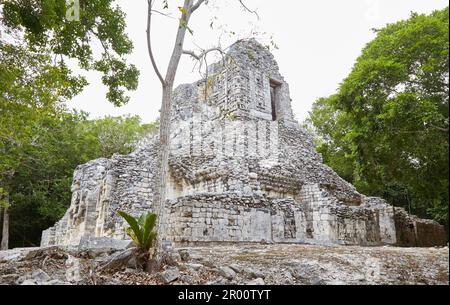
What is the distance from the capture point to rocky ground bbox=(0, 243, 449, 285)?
3.82 metres

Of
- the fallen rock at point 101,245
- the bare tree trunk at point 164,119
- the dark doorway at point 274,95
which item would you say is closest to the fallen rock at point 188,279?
the bare tree trunk at point 164,119

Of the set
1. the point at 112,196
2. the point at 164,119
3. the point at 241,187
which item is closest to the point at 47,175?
the point at 112,196

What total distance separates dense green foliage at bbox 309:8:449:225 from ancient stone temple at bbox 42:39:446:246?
2.87m

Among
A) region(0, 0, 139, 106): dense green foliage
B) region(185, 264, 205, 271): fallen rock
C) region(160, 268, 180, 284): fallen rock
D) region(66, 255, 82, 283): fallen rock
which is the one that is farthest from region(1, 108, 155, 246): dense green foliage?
region(160, 268, 180, 284): fallen rock

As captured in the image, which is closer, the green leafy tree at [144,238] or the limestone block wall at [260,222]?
the green leafy tree at [144,238]

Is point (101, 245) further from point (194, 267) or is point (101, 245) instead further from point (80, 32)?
point (80, 32)

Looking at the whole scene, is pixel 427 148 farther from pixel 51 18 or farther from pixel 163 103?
pixel 51 18

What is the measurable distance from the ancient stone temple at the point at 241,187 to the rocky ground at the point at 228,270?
3.53 m

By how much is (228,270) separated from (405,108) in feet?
16.0

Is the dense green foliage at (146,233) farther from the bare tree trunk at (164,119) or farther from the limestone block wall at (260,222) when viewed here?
the limestone block wall at (260,222)

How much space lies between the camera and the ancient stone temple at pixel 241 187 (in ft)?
28.9

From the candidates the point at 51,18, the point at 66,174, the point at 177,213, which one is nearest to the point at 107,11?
the point at 51,18

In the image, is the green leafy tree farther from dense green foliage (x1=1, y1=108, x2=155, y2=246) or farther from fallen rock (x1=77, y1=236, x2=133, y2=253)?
dense green foliage (x1=1, y1=108, x2=155, y2=246)
